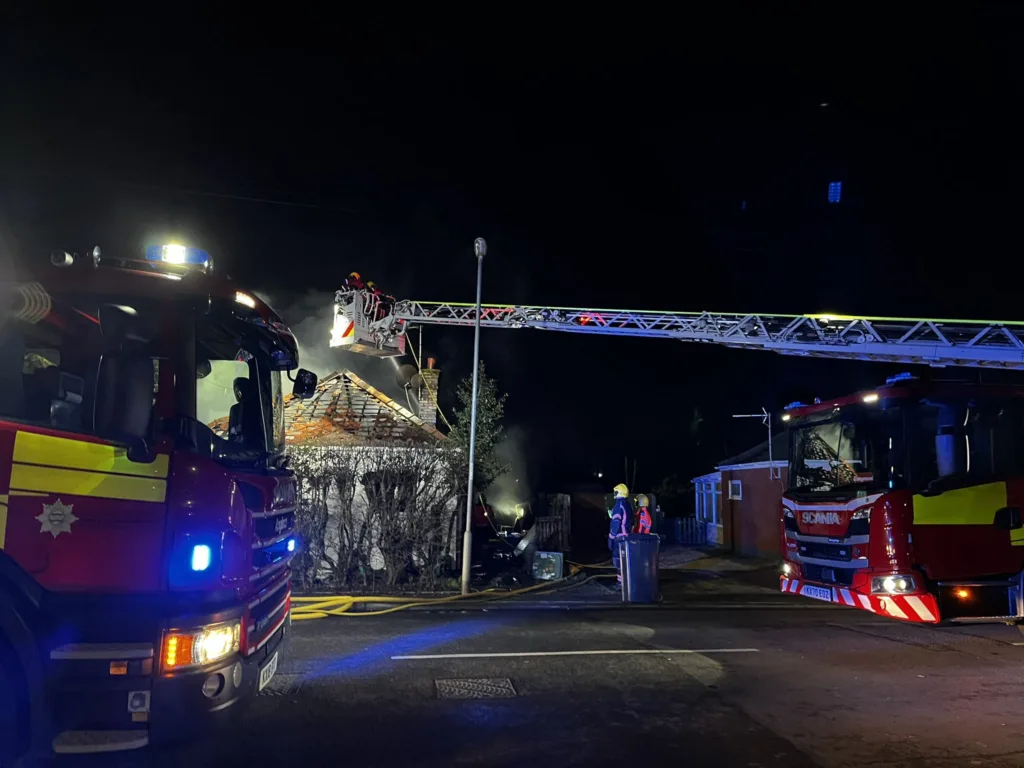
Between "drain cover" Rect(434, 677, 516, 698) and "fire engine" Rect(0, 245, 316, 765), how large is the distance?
234cm

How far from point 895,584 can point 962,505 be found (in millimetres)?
1273

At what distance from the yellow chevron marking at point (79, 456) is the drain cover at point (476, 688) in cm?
345

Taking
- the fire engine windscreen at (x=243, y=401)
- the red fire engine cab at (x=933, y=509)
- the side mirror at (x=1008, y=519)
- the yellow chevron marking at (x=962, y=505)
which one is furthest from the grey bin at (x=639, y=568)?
the fire engine windscreen at (x=243, y=401)

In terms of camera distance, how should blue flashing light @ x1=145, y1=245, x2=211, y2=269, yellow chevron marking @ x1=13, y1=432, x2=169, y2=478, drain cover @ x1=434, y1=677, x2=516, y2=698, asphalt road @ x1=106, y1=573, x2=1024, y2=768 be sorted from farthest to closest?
drain cover @ x1=434, y1=677, x2=516, y2=698
blue flashing light @ x1=145, y1=245, x2=211, y2=269
asphalt road @ x1=106, y1=573, x2=1024, y2=768
yellow chevron marking @ x1=13, y1=432, x2=169, y2=478

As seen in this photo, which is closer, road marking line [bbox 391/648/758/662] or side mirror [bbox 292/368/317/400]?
side mirror [bbox 292/368/317/400]

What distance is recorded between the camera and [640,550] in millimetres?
11727

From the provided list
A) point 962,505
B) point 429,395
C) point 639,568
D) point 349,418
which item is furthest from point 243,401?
point 429,395

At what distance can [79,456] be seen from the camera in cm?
372

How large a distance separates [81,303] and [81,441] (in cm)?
95

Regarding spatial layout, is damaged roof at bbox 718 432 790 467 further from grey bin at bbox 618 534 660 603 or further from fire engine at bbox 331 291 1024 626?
fire engine at bbox 331 291 1024 626

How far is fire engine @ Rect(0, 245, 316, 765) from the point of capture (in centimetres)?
357

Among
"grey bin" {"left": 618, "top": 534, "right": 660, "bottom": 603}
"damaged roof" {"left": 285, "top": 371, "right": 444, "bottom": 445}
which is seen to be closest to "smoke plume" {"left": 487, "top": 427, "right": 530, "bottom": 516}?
"damaged roof" {"left": 285, "top": 371, "right": 444, "bottom": 445}

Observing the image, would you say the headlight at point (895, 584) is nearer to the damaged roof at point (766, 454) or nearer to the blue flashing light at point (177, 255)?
the blue flashing light at point (177, 255)

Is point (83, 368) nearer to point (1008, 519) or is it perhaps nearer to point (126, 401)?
point (126, 401)
